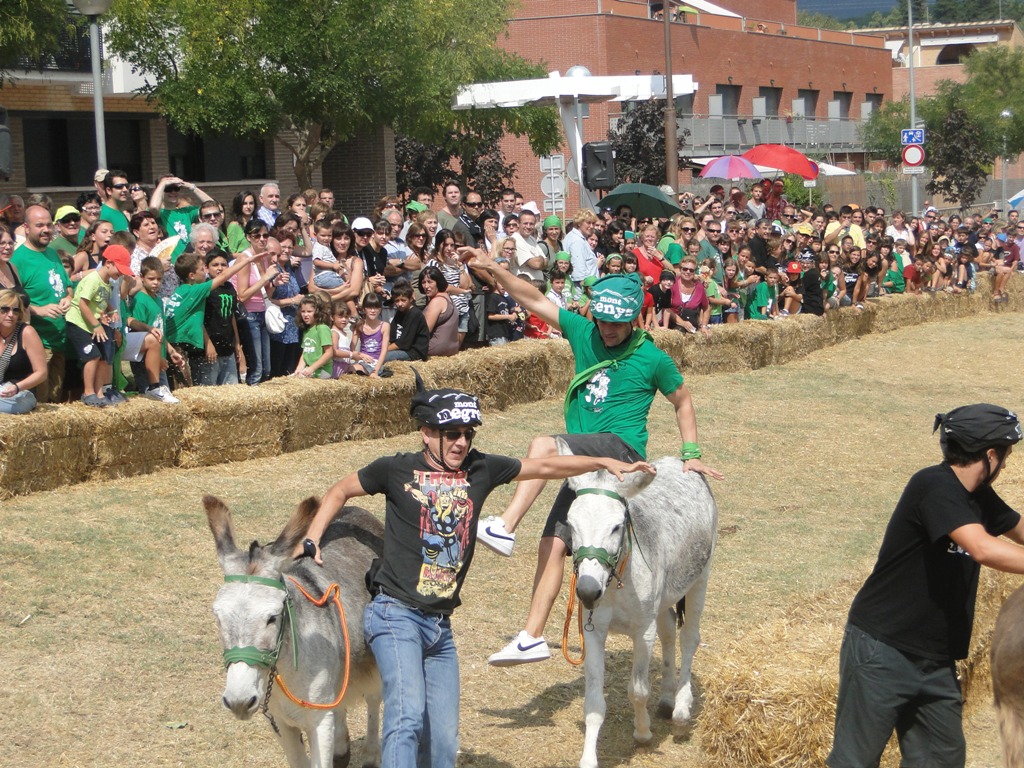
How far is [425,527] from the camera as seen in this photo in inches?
241

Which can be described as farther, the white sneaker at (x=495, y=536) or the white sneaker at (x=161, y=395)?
the white sneaker at (x=161, y=395)

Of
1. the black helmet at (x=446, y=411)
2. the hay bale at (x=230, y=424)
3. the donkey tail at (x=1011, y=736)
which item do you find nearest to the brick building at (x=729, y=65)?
the hay bale at (x=230, y=424)

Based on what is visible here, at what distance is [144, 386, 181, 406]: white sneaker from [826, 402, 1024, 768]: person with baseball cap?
28.1 ft

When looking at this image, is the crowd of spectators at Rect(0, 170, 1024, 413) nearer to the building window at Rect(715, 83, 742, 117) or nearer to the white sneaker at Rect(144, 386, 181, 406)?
the white sneaker at Rect(144, 386, 181, 406)

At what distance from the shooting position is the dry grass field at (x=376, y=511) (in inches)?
300

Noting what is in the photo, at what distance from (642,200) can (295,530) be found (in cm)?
1977

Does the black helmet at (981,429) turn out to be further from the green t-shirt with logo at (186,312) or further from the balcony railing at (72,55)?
the balcony railing at (72,55)

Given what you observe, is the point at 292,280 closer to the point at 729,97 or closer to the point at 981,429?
the point at 981,429

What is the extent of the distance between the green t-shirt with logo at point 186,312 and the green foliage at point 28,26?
9629 millimetres

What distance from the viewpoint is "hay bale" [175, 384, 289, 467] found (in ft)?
42.6

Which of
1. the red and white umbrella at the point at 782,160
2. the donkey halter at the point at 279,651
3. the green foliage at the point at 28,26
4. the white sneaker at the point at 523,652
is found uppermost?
the green foliage at the point at 28,26

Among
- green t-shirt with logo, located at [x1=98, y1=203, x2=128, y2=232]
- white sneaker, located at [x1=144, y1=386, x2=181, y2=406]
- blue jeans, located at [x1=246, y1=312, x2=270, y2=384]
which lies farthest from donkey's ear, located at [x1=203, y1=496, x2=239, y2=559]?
green t-shirt with logo, located at [x1=98, y1=203, x2=128, y2=232]

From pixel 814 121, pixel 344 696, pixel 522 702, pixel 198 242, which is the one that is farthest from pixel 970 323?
pixel 814 121

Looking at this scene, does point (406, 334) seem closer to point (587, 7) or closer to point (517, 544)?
point (517, 544)
